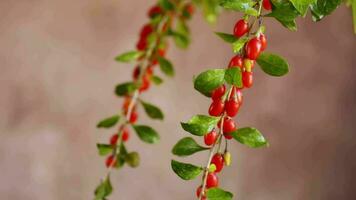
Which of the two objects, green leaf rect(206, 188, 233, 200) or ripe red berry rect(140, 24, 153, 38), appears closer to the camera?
green leaf rect(206, 188, 233, 200)

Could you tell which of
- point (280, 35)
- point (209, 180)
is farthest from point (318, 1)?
point (280, 35)

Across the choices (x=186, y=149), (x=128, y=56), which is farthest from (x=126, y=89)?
(x=186, y=149)

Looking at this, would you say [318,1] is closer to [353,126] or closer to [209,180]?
[209,180]

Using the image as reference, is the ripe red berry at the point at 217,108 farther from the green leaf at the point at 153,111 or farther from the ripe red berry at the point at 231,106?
the green leaf at the point at 153,111

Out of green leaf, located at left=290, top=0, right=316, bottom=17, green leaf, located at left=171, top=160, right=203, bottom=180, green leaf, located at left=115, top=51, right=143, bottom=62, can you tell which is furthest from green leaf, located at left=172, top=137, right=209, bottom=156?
green leaf, located at left=115, top=51, right=143, bottom=62

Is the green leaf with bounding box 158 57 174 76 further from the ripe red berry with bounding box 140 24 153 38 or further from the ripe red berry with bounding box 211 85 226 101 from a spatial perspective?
the ripe red berry with bounding box 211 85 226 101

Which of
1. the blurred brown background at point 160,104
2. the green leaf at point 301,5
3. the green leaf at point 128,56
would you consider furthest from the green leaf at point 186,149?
the blurred brown background at point 160,104
